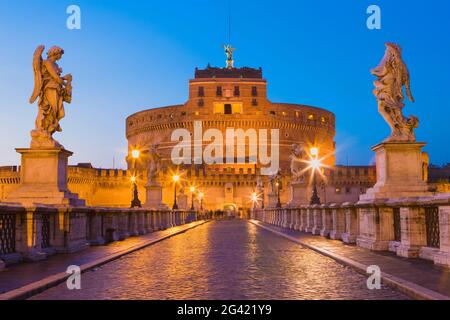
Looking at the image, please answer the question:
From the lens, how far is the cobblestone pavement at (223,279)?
247 inches

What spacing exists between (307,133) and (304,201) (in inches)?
2859

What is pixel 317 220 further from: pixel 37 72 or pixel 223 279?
pixel 223 279

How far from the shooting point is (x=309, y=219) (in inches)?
823

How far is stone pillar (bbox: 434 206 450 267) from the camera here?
26.5 ft

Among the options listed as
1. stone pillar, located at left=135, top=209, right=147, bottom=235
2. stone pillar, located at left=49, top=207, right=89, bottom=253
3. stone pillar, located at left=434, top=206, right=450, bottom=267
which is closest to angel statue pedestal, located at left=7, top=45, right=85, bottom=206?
stone pillar, located at left=49, top=207, right=89, bottom=253

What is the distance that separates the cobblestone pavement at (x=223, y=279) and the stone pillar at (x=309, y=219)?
380 inches

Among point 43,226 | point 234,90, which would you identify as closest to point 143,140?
point 234,90

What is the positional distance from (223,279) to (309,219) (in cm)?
1376

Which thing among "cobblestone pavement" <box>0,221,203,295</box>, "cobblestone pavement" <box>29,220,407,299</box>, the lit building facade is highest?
the lit building facade

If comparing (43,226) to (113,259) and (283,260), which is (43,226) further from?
(283,260)

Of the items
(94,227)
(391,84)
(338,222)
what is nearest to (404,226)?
(391,84)

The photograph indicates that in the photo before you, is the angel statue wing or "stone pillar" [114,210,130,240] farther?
"stone pillar" [114,210,130,240]

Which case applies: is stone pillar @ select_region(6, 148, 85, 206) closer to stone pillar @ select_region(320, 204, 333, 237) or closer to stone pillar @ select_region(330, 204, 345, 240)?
stone pillar @ select_region(330, 204, 345, 240)

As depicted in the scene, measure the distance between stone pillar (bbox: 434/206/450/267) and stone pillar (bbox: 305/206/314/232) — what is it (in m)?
11.9
